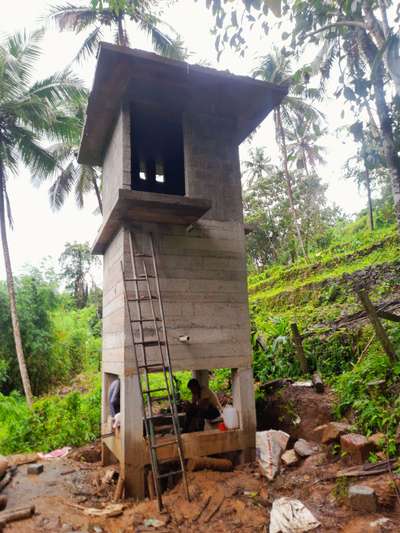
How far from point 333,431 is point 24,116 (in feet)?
44.3

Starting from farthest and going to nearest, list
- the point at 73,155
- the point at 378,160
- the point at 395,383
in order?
the point at 73,155 → the point at 378,160 → the point at 395,383

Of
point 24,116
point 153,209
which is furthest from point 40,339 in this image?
point 153,209

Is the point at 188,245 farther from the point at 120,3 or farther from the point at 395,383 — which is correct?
the point at 395,383

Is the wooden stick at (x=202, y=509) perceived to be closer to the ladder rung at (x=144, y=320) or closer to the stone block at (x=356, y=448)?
the stone block at (x=356, y=448)

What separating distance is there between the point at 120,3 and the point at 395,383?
711cm

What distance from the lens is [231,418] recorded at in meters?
6.84

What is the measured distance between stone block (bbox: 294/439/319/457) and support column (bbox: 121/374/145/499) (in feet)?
8.59

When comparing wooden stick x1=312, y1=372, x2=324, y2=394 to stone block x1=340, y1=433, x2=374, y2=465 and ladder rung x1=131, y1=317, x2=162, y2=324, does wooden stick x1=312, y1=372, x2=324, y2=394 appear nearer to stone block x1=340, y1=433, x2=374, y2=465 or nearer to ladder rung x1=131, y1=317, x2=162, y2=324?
stone block x1=340, y1=433, x2=374, y2=465

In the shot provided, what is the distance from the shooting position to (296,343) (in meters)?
8.65

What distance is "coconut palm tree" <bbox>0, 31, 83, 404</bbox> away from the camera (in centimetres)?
1287

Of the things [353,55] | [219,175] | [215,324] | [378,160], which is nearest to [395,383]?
[215,324]

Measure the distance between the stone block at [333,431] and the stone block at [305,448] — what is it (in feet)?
0.66

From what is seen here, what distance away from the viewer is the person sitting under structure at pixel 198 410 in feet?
23.4

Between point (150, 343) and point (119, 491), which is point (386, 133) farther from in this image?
point (119, 491)
